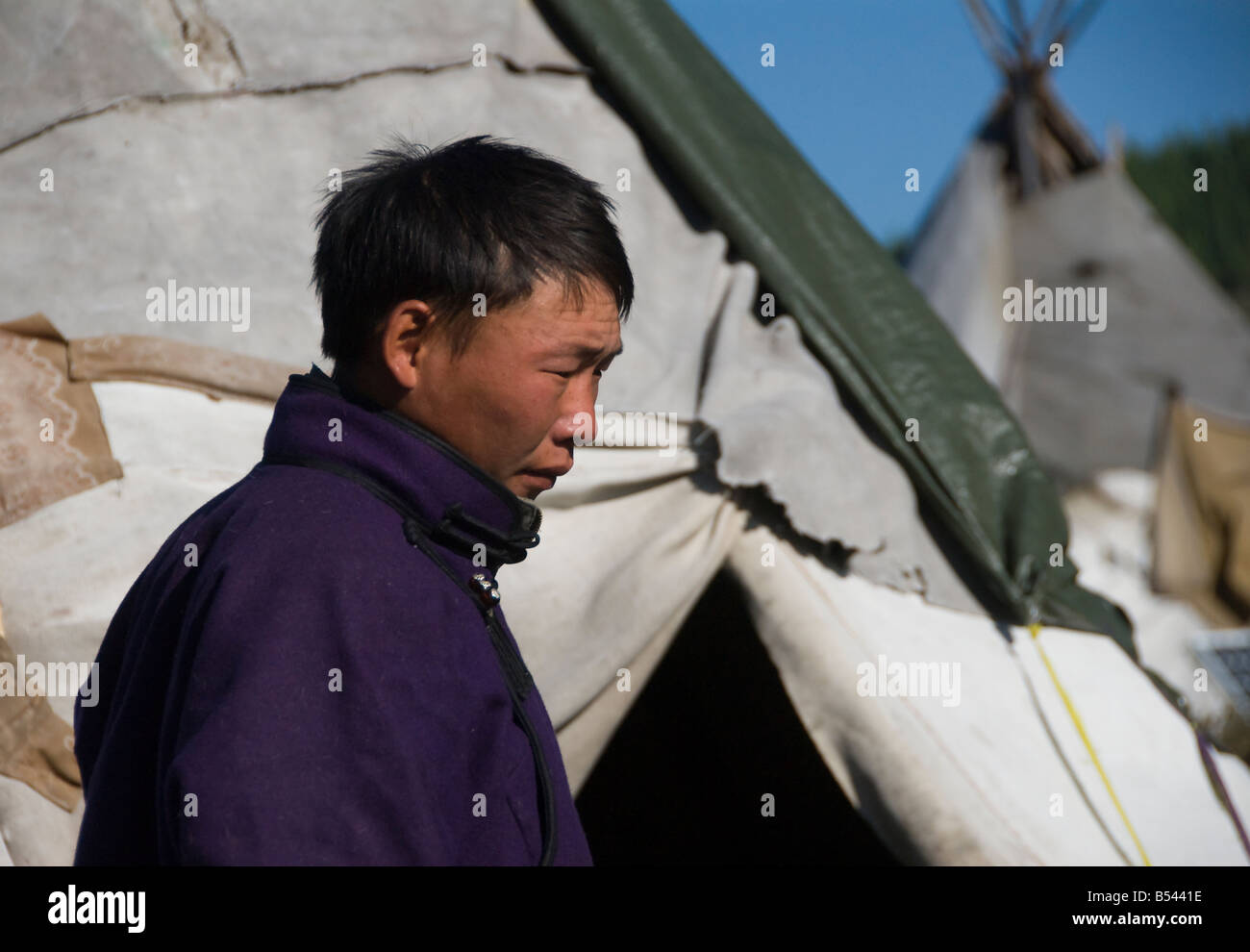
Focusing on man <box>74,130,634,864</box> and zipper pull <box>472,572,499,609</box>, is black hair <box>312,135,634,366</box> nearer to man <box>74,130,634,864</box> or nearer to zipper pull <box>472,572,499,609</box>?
man <box>74,130,634,864</box>

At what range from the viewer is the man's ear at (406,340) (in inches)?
38.0

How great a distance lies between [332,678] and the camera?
819mm

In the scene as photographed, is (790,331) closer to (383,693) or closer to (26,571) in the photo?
(26,571)

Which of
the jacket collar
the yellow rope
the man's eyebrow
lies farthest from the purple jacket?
the yellow rope

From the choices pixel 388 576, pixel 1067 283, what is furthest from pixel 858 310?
pixel 1067 283

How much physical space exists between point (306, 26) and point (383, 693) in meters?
1.65

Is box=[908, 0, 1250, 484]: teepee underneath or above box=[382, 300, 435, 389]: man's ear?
above

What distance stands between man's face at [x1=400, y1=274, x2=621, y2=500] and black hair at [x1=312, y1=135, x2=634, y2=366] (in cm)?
1

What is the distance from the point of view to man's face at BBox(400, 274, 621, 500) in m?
0.97
